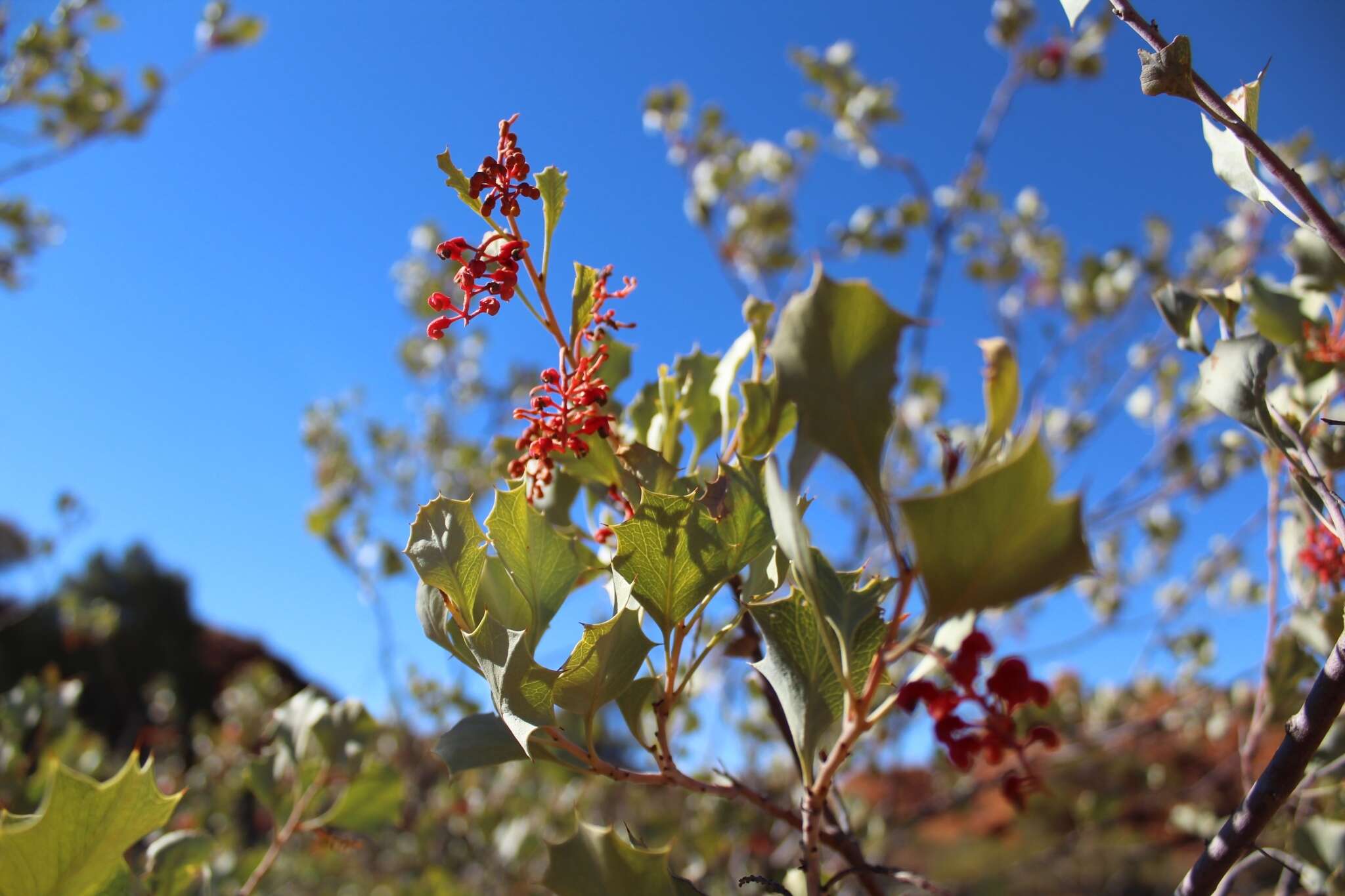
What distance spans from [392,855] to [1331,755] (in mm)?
3839

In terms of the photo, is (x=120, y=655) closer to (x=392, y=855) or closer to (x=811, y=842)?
(x=392, y=855)

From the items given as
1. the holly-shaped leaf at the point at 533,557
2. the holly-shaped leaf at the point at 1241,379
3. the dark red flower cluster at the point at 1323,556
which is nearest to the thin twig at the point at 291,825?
the holly-shaped leaf at the point at 533,557

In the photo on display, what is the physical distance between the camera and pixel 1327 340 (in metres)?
0.92

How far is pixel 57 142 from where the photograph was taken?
3777 mm

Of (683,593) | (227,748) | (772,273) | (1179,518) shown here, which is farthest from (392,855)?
(1179,518)

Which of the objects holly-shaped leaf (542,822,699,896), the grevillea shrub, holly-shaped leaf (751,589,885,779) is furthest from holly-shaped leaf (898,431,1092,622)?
holly-shaped leaf (542,822,699,896)

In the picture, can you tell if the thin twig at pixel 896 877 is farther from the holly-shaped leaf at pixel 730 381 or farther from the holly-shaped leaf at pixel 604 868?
the holly-shaped leaf at pixel 730 381

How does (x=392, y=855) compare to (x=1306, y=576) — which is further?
(x=392, y=855)

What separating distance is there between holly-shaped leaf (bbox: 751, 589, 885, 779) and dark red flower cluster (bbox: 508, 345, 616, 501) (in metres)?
0.22

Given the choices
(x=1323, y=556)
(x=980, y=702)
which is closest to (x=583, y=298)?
(x=980, y=702)

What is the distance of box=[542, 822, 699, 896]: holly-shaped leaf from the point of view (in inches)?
23.2

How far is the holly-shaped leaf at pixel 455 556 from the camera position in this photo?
0.62m

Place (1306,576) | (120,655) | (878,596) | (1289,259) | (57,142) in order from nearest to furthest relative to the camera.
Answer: (878,596)
(1289,259)
(1306,576)
(57,142)
(120,655)

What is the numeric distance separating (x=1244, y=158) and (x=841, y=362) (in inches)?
19.1
